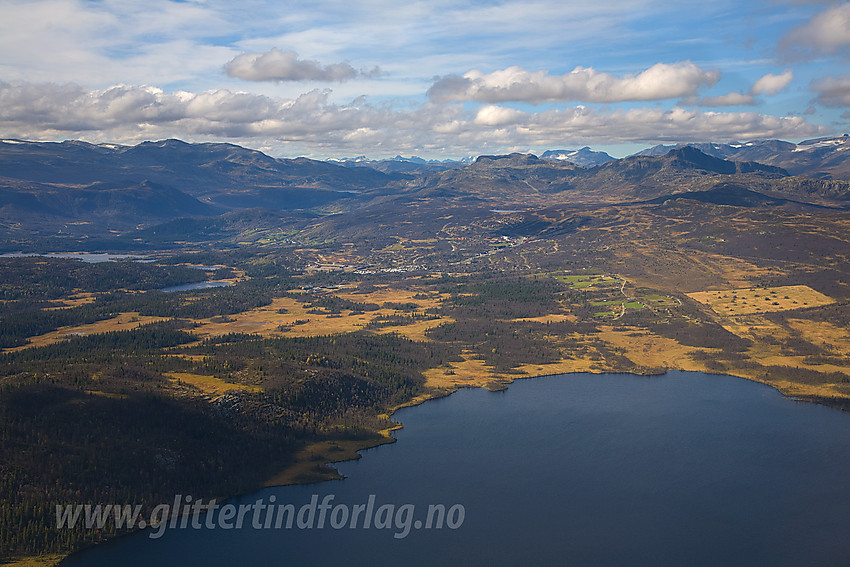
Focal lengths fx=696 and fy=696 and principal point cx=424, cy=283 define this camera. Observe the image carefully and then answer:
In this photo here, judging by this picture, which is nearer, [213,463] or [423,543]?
[423,543]

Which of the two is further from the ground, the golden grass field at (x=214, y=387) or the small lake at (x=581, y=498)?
the golden grass field at (x=214, y=387)

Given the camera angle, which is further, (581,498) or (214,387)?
(214,387)

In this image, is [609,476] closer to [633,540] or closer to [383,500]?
[633,540]

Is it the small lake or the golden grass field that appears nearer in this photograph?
the small lake

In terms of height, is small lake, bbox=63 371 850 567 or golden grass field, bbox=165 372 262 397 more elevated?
golden grass field, bbox=165 372 262 397

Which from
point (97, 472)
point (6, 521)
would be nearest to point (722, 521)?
point (97, 472)

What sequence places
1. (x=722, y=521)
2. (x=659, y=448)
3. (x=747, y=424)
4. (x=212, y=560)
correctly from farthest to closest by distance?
1. (x=747, y=424)
2. (x=659, y=448)
3. (x=722, y=521)
4. (x=212, y=560)

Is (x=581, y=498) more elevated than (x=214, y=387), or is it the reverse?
(x=214, y=387)

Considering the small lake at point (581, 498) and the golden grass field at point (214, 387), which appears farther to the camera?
the golden grass field at point (214, 387)
